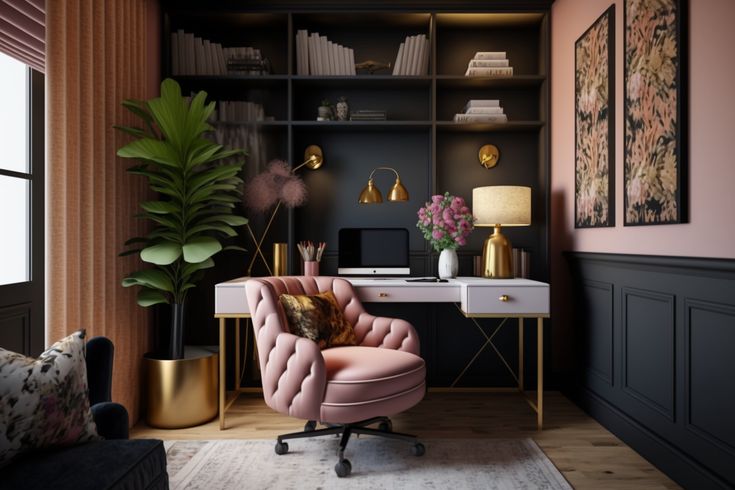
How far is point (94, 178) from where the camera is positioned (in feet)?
7.90

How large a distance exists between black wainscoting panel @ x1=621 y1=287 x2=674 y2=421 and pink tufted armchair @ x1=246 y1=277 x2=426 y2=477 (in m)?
1.08

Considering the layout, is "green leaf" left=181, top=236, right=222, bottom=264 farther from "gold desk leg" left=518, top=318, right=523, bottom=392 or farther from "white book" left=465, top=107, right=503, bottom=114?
"gold desk leg" left=518, top=318, right=523, bottom=392

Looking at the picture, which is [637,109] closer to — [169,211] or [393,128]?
[393,128]

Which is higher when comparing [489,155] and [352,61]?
[352,61]

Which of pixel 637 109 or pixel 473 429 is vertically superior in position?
pixel 637 109

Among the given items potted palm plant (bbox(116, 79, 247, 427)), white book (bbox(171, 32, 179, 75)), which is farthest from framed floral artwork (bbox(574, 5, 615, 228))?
white book (bbox(171, 32, 179, 75))

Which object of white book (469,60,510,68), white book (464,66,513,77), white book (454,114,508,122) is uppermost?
white book (469,60,510,68)

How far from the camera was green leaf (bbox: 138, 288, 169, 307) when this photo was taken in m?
2.67

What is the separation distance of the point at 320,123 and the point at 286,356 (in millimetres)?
1693

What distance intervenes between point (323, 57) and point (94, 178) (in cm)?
170

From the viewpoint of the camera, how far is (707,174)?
1900mm

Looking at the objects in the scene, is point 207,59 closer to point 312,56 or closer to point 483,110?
point 312,56

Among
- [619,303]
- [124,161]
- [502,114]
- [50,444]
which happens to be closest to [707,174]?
[619,303]

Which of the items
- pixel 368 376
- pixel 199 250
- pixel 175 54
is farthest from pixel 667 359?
pixel 175 54
